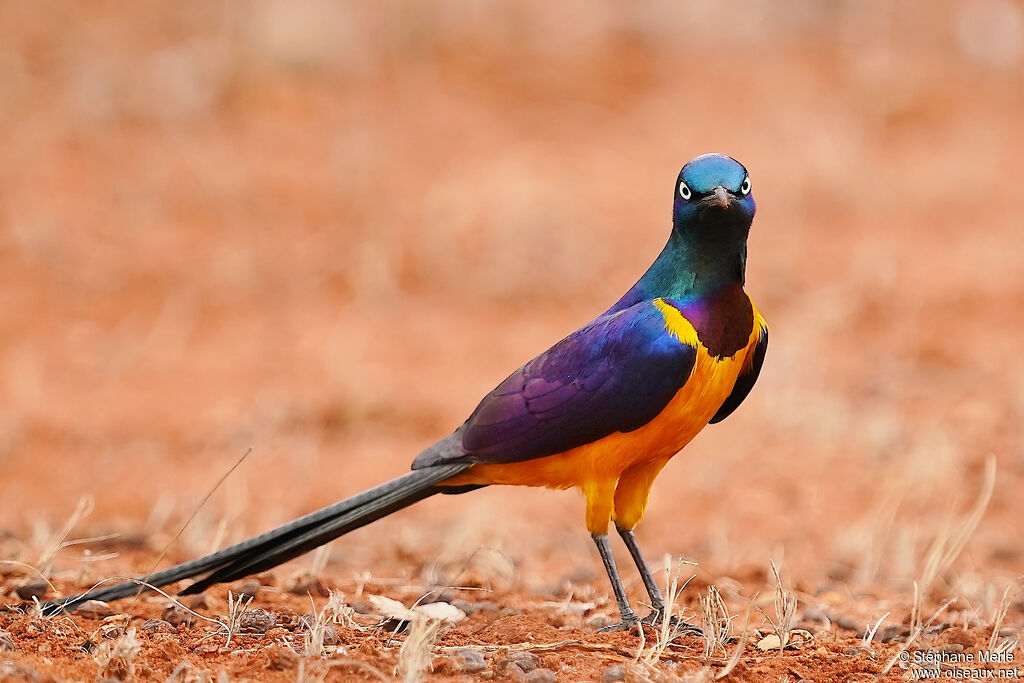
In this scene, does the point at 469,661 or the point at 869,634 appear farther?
the point at 869,634

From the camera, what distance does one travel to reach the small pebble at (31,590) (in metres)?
4.44

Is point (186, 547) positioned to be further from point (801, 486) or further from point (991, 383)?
point (991, 383)

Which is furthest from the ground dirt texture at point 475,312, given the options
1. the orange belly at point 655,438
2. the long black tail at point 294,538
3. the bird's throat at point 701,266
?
the bird's throat at point 701,266

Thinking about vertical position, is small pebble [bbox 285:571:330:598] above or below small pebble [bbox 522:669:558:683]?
below

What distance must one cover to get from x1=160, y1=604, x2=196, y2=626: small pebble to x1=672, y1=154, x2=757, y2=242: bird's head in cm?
211

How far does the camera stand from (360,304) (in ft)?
33.7

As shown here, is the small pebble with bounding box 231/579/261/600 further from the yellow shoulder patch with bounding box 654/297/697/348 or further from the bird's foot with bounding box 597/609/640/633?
the yellow shoulder patch with bounding box 654/297/697/348

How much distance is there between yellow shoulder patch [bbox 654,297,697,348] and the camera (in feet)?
13.4

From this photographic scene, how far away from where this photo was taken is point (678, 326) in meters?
4.11

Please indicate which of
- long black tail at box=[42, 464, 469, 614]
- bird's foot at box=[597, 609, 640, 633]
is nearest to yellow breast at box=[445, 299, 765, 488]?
long black tail at box=[42, 464, 469, 614]

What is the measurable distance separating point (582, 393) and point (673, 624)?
0.88 metres

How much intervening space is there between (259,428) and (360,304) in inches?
80.8

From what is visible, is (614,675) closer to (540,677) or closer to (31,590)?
(540,677)

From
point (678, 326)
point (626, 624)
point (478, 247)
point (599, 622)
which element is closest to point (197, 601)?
point (599, 622)
